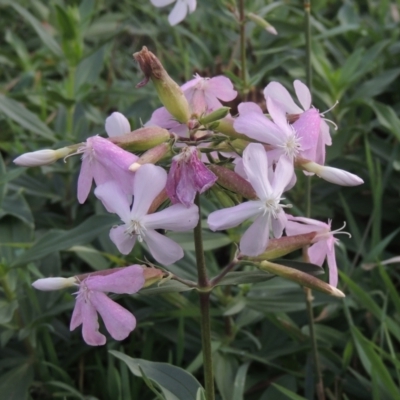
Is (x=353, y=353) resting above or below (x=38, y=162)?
below

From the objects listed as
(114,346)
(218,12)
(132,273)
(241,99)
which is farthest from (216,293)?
(218,12)

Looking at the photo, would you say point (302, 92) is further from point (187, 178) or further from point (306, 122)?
point (187, 178)

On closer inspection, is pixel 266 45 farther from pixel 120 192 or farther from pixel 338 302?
pixel 120 192

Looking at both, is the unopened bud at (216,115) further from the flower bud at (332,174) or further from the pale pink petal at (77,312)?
the pale pink petal at (77,312)

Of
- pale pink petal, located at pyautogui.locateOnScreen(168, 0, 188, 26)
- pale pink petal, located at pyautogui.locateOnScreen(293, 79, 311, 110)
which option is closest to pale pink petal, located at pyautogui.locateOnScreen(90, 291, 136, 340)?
pale pink petal, located at pyautogui.locateOnScreen(293, 79, 311, 110)

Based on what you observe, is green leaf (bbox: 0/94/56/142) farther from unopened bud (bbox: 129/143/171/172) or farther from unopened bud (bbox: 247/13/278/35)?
unopened bud (bbox: 129/143/171/172)

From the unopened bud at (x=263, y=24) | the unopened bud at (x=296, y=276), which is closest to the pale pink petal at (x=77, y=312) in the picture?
the unopened bud at (x=296, y=276)
